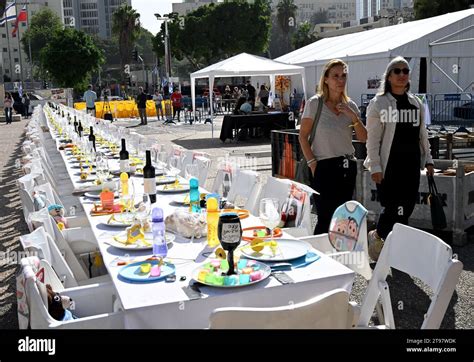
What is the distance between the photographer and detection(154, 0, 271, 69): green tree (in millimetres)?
51750

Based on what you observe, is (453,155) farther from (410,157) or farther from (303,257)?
(303,257)

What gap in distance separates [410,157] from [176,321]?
2725 millimetres

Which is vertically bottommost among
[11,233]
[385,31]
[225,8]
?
[11,233]

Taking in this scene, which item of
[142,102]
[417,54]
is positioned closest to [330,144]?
[417,54]

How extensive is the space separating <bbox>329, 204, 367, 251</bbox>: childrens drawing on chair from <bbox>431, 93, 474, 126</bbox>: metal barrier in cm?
1559

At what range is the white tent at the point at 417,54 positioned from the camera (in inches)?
719

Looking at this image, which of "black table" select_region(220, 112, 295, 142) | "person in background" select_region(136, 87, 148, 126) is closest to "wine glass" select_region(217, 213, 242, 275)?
"black table" select_region(220, 112, 295, 142)

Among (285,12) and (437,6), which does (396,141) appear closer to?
(437,6)

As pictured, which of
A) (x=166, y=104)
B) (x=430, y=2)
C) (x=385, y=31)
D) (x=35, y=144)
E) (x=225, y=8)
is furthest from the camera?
(x=225, y=8)

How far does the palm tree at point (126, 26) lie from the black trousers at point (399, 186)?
5891 centimetres

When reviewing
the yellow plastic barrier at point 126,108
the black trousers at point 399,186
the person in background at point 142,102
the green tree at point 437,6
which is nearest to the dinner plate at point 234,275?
the black trousers at point 399,186

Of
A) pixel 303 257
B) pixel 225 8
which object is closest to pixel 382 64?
pixel 303 257

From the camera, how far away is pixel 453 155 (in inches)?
331

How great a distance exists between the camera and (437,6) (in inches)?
1296
